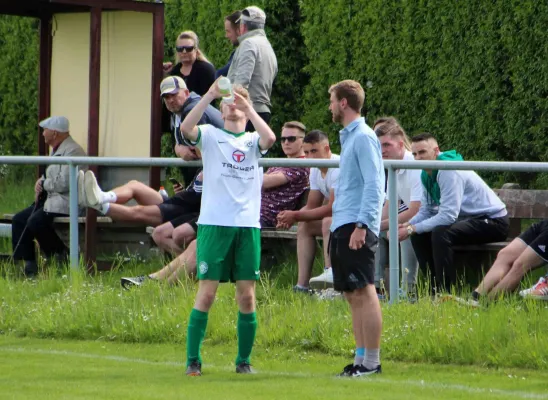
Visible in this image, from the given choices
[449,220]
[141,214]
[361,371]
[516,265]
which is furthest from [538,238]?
[141,214]

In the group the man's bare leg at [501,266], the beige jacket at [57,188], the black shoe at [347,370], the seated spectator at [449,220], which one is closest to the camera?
the black shoe at [347,370]

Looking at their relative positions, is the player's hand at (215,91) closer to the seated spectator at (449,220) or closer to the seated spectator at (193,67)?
the seated spectator at (449,220)

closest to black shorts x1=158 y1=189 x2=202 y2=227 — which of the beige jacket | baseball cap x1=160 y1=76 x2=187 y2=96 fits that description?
baseball cap x1=160 y1=76 x2=187 y2=96

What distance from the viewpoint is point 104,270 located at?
11.8 m

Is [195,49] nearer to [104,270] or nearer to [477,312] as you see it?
[104,270]

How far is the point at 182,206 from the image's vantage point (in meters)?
11.5

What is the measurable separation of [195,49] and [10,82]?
7850 millimetres

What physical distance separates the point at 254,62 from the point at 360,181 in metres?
4.21

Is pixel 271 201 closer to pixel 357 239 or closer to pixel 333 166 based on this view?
pixel 333 166

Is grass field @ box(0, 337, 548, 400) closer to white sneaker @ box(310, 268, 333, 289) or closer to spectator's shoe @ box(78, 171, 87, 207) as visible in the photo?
white sneaker @ box(310, 268, 333, 289)

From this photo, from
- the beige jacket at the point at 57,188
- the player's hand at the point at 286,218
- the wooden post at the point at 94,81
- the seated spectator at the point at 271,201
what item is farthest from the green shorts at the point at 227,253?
the wooden post at the point at 94,81

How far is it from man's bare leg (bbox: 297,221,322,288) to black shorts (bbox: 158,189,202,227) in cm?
121

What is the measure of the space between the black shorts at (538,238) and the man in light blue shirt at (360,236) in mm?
1607

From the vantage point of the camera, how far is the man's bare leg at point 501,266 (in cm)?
930
